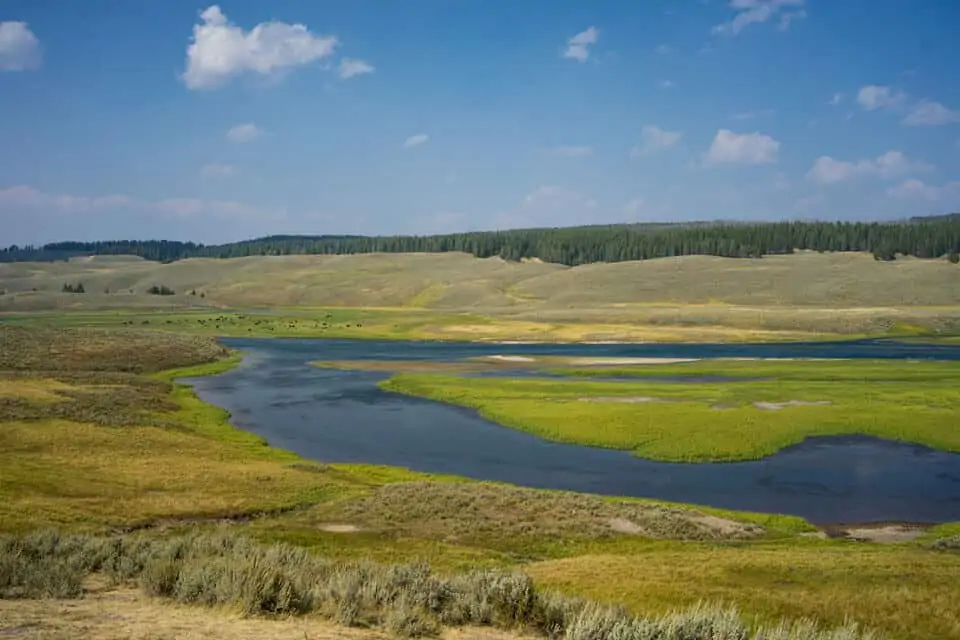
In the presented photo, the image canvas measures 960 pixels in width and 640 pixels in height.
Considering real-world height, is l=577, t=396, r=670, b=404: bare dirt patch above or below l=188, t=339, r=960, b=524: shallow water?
above

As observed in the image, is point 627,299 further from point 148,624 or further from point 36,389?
point 148,624

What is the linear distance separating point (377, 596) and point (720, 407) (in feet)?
136

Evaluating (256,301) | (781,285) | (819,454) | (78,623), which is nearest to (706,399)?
(819,454)

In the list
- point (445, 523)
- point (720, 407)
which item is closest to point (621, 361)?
point (720, 407)

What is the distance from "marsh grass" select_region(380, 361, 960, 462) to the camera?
43.2 meters

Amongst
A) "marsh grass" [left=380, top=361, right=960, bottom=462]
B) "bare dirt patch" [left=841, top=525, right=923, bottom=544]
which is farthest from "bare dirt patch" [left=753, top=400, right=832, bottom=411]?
"bare dirt patch" [left=841, top=525, right=923, bottom=544]

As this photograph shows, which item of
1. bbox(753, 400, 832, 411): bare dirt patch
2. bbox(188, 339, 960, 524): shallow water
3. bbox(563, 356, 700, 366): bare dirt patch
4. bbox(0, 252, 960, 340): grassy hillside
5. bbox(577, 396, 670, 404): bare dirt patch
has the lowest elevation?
bbox(188, 339, 960, 524): shallow water

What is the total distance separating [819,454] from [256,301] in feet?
527

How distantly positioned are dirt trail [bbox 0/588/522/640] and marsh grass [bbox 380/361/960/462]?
3018 centimetres

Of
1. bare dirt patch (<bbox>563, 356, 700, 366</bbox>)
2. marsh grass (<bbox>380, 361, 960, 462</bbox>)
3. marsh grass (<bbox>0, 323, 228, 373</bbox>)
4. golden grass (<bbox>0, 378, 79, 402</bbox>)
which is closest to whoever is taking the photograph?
marsh grass (<bbox>380, 361, 960, 462</bbox>)

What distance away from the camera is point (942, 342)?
9844cm

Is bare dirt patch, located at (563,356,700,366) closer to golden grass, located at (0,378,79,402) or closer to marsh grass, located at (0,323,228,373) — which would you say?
marsh grass, located at (0,323,228,373)

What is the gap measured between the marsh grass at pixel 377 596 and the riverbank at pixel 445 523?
9.50 ft

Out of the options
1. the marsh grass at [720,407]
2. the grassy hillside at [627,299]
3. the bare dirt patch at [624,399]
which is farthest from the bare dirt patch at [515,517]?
the grassy hillside at [627,299]
